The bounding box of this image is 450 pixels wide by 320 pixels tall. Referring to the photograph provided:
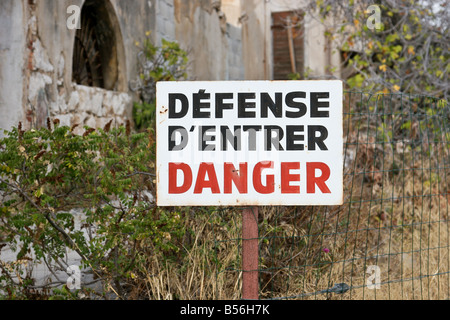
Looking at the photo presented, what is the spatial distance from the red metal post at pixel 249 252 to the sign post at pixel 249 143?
0.13 meters

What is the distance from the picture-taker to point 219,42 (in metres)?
11.9

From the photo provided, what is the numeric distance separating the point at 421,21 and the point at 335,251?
163 inches

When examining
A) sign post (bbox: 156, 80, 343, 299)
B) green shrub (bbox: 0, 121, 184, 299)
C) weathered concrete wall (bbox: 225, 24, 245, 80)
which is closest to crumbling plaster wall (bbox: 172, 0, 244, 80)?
weathered concrete wall (bbox: 225, 24, 245, 80)

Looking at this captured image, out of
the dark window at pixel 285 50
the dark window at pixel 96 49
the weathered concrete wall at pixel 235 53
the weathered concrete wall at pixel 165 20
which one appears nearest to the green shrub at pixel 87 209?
the dark window at pixel 96 49

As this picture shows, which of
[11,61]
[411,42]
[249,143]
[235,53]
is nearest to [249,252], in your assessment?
[249,143]

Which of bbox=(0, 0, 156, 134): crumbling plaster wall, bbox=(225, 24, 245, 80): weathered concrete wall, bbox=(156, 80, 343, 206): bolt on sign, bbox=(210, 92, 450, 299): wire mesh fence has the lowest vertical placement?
bbox=(210, 92, 450, 299): wire mesh fence

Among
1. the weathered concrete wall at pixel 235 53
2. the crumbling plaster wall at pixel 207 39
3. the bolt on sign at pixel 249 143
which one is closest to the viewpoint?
the bolt on sign at pixel 249 143

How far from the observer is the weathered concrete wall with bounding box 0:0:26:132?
615 cm

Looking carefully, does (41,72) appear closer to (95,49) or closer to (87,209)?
(95,49)

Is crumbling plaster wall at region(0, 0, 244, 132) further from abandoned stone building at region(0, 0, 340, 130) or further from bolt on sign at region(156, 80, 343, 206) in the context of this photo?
bolt on sign at region(156, 80, 343, 206)

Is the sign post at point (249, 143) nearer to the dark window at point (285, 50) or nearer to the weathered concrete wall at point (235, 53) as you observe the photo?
the weathered concrete wall at point (235, 53)

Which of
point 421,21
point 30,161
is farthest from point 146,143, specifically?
point 421,21

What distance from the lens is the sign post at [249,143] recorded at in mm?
2922

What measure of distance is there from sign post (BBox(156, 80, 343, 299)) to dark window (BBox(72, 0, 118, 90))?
16.3 feet
